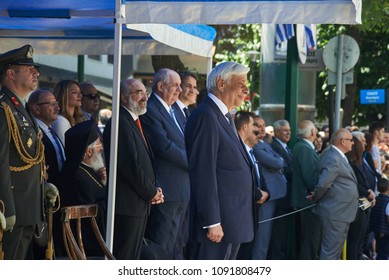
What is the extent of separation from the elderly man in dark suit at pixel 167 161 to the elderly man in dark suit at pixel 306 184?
11.8ft

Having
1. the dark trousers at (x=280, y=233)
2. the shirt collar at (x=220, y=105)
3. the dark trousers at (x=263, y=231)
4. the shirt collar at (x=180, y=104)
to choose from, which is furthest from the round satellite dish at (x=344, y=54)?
the shirt collar at (x=220, y=105)

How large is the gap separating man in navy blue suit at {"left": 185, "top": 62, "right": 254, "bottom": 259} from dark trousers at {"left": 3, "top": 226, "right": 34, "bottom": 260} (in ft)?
4.31

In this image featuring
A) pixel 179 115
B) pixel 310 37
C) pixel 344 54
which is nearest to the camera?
pixel 179 115

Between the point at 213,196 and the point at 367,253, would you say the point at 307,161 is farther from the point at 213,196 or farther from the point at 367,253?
the point at 213,196

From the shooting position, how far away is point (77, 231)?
7566 millimetres

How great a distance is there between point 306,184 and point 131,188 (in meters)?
4.90

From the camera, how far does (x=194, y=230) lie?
804 centimetres

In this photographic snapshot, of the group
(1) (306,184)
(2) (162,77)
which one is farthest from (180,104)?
(1) (306,184)

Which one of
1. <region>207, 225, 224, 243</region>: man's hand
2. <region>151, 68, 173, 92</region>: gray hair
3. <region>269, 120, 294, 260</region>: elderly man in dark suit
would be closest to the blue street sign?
<region>269, 120, 294, 260</region>: elderly man in dark suit

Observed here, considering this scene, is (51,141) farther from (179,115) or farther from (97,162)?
(179,115)

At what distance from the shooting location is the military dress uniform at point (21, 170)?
704 centimetres

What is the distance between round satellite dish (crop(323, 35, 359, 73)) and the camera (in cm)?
1449

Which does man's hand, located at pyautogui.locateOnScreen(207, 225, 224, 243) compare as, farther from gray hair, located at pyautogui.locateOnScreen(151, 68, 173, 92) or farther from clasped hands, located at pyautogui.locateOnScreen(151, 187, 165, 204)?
gray hair, located at pyautogui.locateOnScreen(151, 68, 173, 92)

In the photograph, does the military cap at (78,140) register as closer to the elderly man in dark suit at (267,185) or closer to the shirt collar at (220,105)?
the shirt collar at (220,105)
